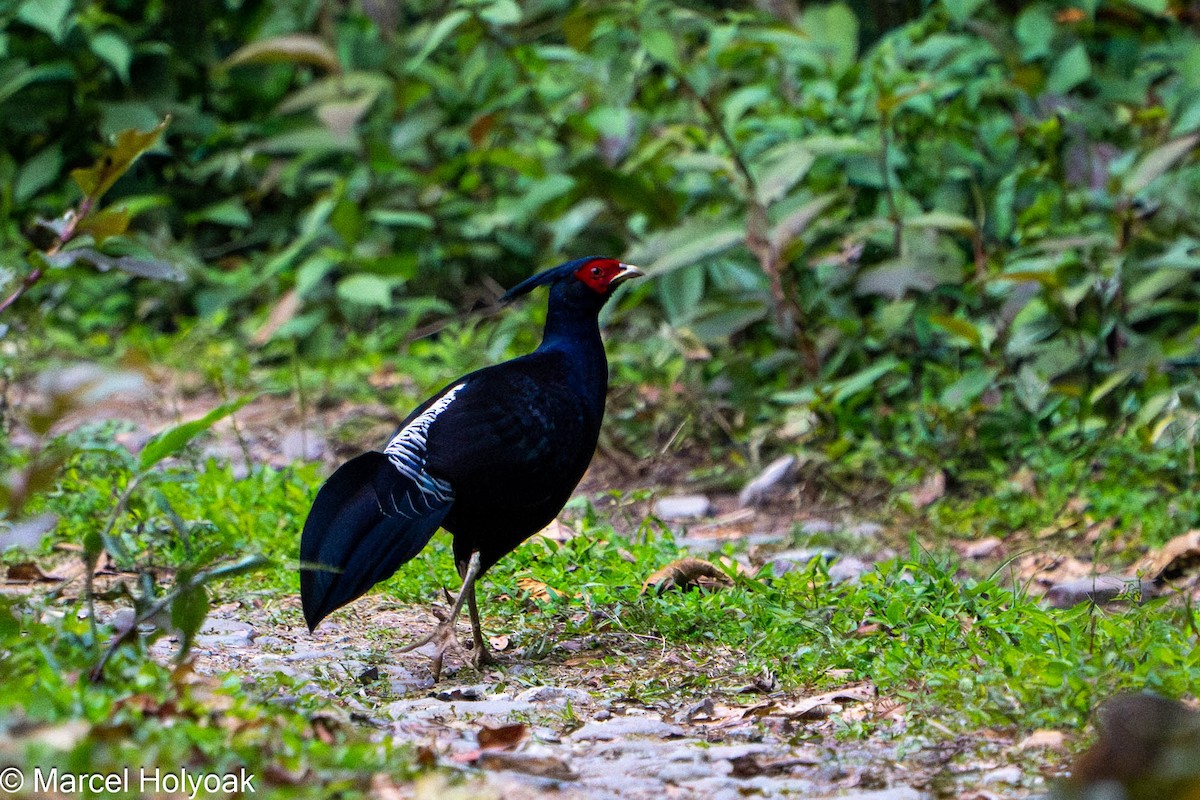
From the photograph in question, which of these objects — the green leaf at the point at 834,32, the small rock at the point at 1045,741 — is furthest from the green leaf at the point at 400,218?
the small rock at the point at 1045,741

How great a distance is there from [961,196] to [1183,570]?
2.35 meters

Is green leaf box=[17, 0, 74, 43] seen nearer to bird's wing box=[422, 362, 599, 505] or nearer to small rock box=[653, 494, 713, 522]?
small rock box=[653, 494, 713, 522]

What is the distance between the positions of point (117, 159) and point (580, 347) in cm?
130

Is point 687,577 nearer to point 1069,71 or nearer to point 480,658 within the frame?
point 480,658

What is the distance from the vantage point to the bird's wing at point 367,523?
3367mm

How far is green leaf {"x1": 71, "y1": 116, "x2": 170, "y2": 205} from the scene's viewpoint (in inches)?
132

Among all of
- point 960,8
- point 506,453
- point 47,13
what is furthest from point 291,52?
point 506,453

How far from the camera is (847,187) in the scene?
6.29 metres

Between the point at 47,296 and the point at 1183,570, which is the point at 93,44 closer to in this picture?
the point at 47,296

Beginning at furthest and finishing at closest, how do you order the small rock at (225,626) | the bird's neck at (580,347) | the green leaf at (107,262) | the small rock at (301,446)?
the small rock at (301,446) → the bird's neck at (580,347) → the small rock at (225,626) → the green leaf at (107,262)

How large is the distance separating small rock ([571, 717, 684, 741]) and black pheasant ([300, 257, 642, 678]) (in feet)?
1.85
